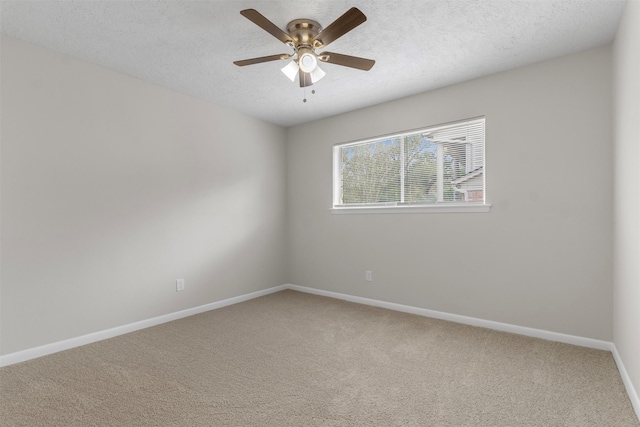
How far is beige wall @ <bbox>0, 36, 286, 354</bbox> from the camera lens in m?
2.58

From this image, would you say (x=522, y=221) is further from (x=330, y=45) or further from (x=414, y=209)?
(x=330, y=45)

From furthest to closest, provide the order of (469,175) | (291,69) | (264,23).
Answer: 1. (469,175)
2. (291,69)
3. (264,23)

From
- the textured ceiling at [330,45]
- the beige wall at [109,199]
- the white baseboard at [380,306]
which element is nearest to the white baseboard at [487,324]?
the white baseboard at [380,306]

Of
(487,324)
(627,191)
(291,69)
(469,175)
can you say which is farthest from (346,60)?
(487,324)

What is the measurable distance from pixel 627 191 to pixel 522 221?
928 mm

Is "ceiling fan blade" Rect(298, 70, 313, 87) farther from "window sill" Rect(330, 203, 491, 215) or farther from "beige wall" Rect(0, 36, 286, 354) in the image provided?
"window sill" Rect(330, 203, 491, 215)

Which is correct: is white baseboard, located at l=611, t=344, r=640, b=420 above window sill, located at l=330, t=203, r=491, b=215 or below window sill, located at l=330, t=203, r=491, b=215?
below

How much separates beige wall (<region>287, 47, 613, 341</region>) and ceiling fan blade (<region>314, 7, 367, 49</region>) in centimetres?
185

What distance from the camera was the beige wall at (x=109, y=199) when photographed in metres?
2.58

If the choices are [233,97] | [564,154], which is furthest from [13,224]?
[564,154]

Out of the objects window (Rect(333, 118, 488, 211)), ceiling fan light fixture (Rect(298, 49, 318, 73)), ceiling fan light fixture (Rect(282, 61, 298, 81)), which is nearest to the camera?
ceiling fan light fixture (Rect(298, 49, 318, 73))

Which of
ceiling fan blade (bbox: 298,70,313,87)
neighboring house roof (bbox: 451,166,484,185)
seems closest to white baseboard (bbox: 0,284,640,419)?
neighboring house roof (bbox: 451,166,484,185)

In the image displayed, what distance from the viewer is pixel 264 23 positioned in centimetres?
195

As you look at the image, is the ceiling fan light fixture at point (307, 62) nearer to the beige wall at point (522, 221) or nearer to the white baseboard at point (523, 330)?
the beige wall at point (522, 221)
